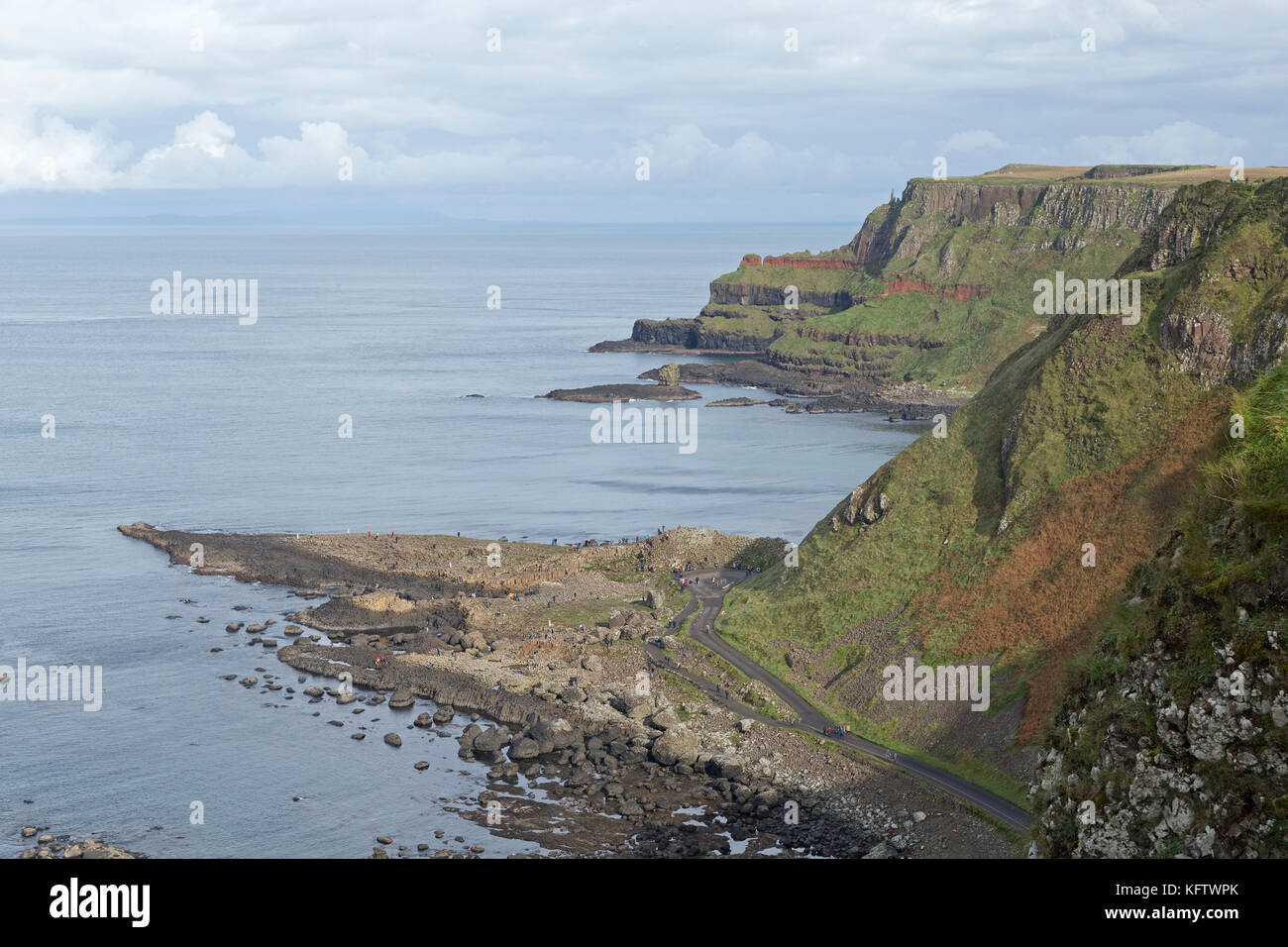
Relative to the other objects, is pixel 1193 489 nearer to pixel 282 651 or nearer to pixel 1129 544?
pixel 1129 544

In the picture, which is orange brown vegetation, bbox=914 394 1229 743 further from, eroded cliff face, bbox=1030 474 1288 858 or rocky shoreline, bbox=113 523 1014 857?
eroded cliff face, bbox=1030 474 1288 858

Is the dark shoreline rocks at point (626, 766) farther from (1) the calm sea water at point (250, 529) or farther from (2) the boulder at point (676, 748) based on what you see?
(1) the calm sea water at point (250, 529)

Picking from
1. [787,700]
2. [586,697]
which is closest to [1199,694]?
[787,700]

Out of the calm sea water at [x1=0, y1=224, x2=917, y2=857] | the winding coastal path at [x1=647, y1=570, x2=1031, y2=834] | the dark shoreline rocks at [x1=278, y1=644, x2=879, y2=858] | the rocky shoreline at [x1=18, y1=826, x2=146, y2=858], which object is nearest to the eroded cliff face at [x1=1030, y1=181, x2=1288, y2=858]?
the winding coastal path at [x1=647, y1=570, x2=1031, y2=834]

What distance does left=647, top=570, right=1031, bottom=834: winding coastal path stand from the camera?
60219 millimetres

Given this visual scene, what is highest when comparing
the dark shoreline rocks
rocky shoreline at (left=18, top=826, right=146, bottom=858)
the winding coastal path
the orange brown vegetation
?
the orange brown vegetation

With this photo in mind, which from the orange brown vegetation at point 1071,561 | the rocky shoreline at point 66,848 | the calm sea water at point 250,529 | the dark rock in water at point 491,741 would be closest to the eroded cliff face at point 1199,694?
the orange brown vegetation at point 1071,561

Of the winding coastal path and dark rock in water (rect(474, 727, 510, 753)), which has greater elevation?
the winding coastal path

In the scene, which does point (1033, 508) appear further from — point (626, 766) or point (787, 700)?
point (626, 766)

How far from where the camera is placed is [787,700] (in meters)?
75.1

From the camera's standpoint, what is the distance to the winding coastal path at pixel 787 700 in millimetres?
60219

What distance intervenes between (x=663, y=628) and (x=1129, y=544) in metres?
33.0

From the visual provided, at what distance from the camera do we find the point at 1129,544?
72312mm
